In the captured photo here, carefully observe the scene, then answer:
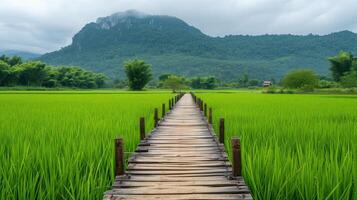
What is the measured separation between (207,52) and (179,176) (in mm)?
159686

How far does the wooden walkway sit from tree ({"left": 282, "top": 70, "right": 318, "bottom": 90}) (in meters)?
57.2

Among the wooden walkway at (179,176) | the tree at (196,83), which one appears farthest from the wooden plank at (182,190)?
the tree at (196,83)

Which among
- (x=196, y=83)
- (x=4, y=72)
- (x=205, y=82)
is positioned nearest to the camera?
(x=4, y=72)

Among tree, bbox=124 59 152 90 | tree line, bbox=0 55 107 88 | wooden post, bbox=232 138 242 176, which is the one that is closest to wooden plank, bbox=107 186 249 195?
wooden post, bbox=232 138 242 176

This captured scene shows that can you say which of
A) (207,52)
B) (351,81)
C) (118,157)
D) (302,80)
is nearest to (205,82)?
(302,80)

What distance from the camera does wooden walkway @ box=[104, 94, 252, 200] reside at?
3.54 metres

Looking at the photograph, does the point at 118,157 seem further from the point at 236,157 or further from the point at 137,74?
the point at 137,74

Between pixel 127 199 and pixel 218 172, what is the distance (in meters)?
1.49

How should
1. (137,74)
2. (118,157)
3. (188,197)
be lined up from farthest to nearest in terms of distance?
(137,74), (118,157), (188,197)

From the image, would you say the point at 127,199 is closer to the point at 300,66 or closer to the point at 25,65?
the point at 25,65

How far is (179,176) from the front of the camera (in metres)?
4.25

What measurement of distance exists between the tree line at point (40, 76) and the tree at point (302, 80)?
54096 millimetres

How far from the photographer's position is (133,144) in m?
6.39

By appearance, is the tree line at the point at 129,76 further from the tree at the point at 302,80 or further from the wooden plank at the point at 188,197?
the wooden plank at the point at 188,197
